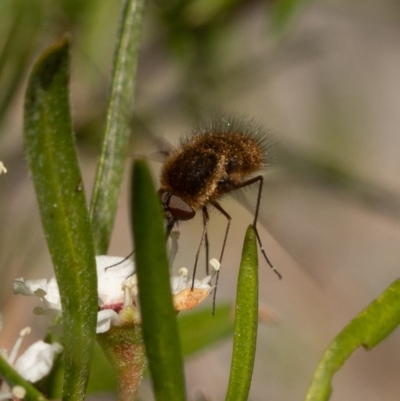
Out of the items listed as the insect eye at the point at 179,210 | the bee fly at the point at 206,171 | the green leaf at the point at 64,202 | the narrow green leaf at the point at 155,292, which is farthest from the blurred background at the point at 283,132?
the narrow green leaf at the point at 155,292

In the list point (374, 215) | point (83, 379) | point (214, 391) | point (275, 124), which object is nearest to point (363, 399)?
point (214, 391)

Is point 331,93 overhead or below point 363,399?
overhead

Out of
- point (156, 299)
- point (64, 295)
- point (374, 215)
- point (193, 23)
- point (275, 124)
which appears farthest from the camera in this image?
point (275, 124)

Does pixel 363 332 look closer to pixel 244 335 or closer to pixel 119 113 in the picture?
pixel 244 335

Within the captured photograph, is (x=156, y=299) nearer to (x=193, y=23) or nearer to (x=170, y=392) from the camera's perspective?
(x=170, y=392)

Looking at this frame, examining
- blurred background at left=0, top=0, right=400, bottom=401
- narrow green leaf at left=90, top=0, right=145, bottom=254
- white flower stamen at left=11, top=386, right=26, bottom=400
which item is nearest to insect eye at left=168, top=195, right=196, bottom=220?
narrow green leaf at left=90, top=0, right=145, bottom=254

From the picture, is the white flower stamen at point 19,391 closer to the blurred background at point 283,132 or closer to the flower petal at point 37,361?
the flower petal at point 37,361
